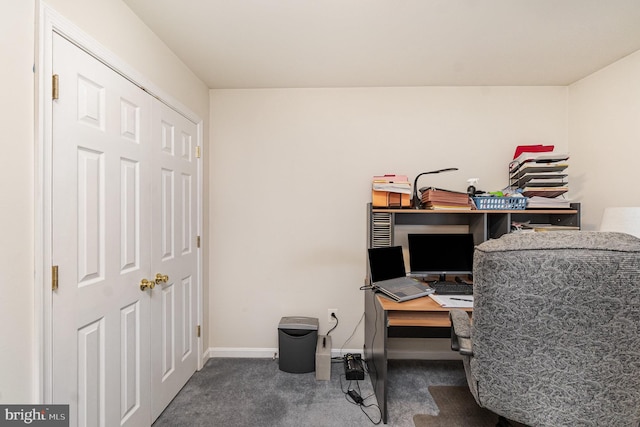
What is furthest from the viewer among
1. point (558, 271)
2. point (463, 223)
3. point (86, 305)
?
point (463, 223)

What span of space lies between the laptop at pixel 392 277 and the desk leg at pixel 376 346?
111mm

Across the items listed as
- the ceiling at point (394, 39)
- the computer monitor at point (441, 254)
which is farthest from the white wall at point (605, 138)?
the computer monitor at point (441, 254)

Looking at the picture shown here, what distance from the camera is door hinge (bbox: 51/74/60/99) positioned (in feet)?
3.26

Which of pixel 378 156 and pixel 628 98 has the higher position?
pixel 628 98

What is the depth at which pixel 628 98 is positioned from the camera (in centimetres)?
177

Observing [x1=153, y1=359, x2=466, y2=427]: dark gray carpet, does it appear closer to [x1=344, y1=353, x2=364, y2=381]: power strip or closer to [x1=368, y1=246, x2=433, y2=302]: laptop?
[x1=344, y1=353, x2=364, y2=381]: power strip

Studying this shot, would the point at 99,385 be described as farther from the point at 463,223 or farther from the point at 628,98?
the point at 628,98

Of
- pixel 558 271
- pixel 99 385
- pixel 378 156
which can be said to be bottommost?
pixel 99 385

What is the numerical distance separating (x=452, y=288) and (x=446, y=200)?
644 millimetres

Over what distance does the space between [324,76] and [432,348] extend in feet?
8.27

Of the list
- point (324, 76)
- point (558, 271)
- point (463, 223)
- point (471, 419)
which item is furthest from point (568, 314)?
point (324, 76)

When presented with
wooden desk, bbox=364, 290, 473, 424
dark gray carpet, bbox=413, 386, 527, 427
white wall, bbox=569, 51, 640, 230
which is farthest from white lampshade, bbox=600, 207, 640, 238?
dark gray carpet, bbox=413, 386, 527, 427

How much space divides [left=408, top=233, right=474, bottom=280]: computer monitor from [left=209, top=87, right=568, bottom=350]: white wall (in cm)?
45

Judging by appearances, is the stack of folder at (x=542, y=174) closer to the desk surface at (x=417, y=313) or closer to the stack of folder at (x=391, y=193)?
the stack of folder at (x=391, y=193)
